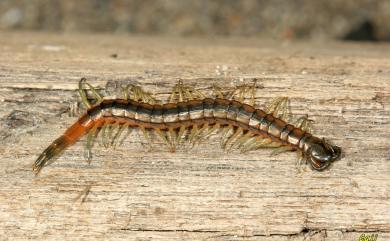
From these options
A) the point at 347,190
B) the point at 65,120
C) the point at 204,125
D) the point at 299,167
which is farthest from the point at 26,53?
the point at 347,190

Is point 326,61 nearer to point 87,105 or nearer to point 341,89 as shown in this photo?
point 341,89

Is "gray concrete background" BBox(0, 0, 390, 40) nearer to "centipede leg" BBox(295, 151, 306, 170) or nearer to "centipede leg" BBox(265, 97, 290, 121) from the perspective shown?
"centipede leg" BBox(265, 97, 290, 121)

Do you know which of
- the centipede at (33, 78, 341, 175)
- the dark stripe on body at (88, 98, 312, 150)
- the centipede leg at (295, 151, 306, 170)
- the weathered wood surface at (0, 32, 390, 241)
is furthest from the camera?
the dark stripe on body at (88, 98, 312, 150)

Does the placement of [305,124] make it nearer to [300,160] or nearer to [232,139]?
[300,160]

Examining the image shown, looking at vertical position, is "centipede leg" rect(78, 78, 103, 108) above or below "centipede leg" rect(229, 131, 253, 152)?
above

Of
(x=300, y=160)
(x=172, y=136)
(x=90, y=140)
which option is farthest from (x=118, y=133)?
(x=300, y=160)

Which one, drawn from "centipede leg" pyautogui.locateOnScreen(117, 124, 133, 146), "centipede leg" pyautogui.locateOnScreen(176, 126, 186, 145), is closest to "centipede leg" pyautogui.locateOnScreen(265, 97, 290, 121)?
"centipede leg" pyautogui.locateOnScreen(176, 126, 186, 145)

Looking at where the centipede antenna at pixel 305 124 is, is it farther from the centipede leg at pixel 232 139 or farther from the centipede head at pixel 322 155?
the centipede leg at pixel 232 139
